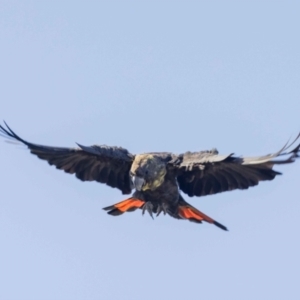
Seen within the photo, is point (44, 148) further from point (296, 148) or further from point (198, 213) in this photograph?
point (296, 148)

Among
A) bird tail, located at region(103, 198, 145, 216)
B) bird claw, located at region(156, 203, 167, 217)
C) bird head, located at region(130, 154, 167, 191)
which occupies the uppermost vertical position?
bird head, located at region(130, 154, 167, 191)

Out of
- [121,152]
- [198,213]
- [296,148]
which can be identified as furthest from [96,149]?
[296,148]

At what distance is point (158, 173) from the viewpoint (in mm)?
22922

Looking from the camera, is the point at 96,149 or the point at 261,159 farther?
the point at 96,149

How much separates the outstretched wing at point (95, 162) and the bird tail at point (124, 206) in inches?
29.0

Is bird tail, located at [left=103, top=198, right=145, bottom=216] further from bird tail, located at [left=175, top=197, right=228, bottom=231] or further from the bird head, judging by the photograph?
bird tail, located at [left=175, top=197, right=228, bottom=231]

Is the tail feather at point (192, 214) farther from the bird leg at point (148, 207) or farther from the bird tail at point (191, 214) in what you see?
the bird leg at point (148, 207)

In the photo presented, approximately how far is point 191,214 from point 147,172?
3.44ft

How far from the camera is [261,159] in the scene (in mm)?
21688

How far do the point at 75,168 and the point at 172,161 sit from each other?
174cm

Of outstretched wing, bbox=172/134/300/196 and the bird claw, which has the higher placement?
outstretched wing, bbox=172/134/300/196

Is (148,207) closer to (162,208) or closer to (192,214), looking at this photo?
(162,208)

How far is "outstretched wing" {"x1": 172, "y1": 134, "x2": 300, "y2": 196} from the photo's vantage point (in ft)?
72.8

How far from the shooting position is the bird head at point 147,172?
22.8 meters
